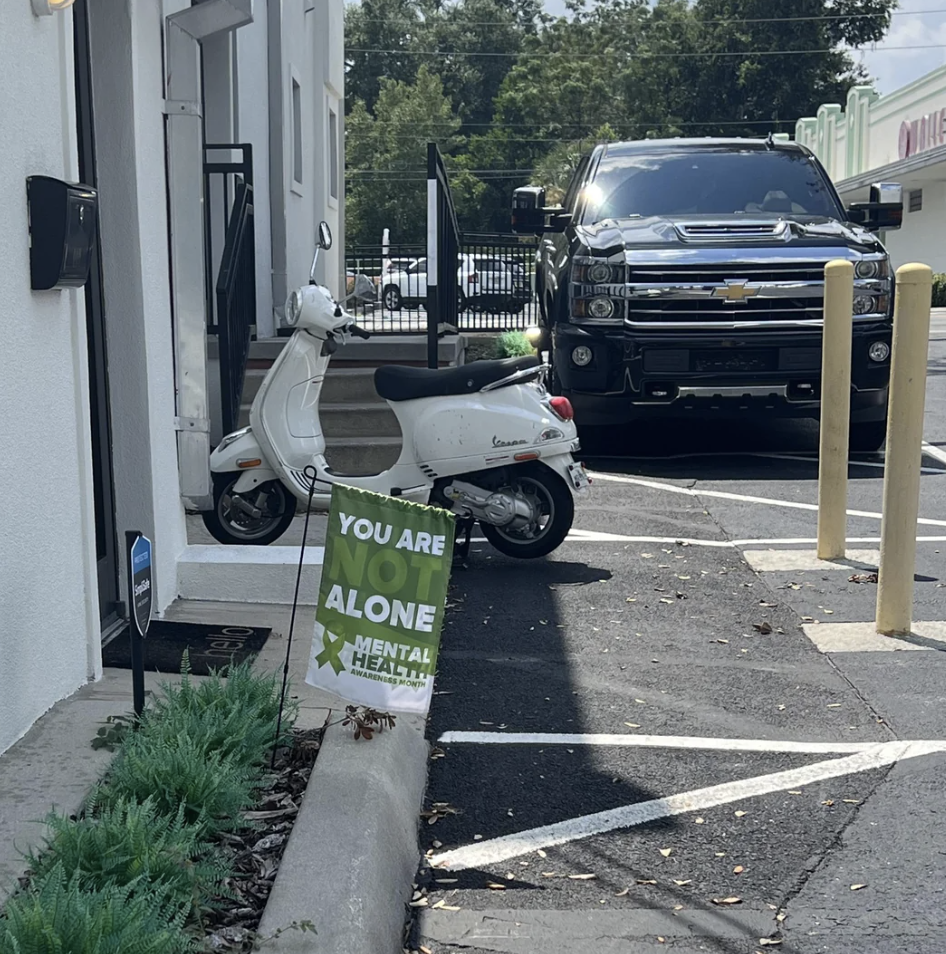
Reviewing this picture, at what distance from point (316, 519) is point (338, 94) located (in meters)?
11.5

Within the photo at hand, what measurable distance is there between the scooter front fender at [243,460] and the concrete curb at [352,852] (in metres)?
2.97

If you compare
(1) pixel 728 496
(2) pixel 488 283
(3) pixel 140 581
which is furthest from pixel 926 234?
(3) pixel 140 581

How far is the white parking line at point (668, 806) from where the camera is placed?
381 cm

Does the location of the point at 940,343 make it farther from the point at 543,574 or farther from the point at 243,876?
the point at 243,876

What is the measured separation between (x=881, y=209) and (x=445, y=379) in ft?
17.4

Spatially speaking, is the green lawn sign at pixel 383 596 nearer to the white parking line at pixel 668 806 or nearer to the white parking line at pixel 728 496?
the white parking line at pixel 668 806

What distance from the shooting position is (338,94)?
18.0 m

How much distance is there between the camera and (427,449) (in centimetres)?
691

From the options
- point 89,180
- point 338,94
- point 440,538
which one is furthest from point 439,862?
point 338,94

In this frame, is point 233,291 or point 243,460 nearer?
point 243,460

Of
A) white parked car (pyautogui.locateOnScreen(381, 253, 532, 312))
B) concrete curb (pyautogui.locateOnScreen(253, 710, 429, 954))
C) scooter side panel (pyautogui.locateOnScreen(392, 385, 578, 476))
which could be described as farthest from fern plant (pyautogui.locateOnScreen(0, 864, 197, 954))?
white parked car (pyautogui.locateOnScreen(381, 253, 532, 312))

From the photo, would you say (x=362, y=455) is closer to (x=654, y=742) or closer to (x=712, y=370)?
(x=712, y=370)

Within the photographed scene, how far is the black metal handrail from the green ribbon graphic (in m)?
3.98

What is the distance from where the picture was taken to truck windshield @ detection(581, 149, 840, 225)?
34.6ft
